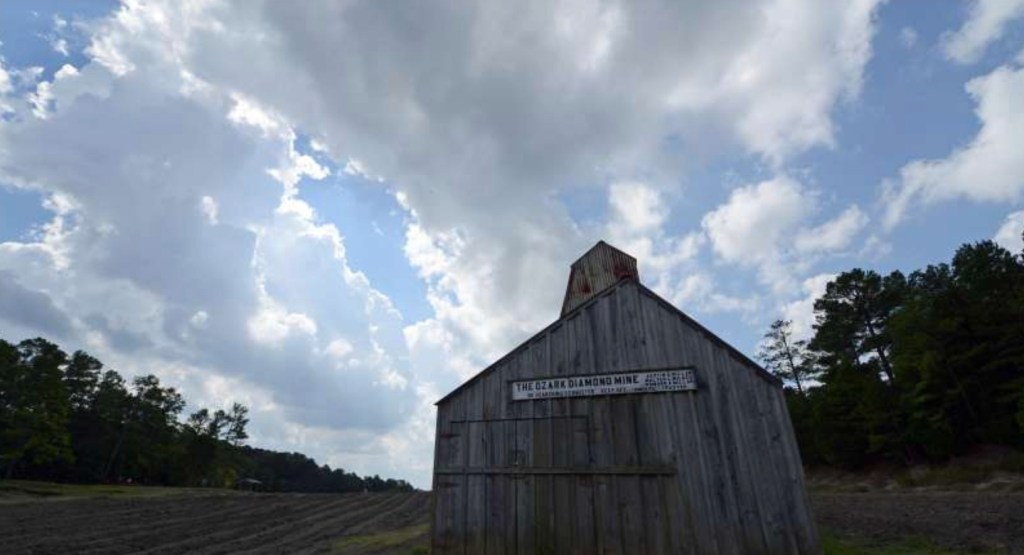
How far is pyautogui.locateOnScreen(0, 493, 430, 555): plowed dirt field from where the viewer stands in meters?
19.9

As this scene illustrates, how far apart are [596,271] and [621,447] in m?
11.3

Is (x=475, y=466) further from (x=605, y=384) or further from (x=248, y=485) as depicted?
(x=248, y=485)

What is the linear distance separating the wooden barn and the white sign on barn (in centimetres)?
3

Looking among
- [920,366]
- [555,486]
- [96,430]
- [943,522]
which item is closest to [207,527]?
[555,486]

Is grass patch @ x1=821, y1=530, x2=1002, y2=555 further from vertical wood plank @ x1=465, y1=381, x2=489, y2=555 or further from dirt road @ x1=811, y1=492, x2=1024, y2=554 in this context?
vertical wood plank @ x1=465, y1=381, x2=489, y2=555

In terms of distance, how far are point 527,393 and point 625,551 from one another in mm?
4823

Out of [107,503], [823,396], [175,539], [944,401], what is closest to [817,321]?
[823,396]

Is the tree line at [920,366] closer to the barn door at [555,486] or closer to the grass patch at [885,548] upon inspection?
the grass patch at [885,548]

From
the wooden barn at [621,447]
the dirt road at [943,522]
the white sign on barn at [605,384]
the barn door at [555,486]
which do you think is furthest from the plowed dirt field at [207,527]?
the dirt road at [943,522]

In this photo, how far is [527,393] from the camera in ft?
50.3

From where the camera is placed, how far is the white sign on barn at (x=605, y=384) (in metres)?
13.8

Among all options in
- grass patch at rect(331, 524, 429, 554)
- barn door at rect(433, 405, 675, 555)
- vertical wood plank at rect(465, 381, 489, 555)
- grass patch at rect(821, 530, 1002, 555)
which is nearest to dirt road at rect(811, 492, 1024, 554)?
grass patch at rect(821, 530, 1002, 555)

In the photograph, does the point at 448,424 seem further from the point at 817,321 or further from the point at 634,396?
the point at 817,321

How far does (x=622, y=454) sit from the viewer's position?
13805mm
